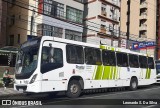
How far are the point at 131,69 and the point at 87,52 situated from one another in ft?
17.7

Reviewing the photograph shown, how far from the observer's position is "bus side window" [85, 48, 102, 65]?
1736 cm

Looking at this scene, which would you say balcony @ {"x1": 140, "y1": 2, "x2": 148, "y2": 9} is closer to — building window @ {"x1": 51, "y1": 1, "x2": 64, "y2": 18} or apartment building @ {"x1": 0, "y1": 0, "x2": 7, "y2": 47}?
building window @ {"x1": 51, "y1": 1, "x2": 64, "y2": 18}

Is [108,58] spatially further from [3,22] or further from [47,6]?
[3,22]

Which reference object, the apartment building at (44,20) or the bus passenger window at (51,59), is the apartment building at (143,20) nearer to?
the apartment building at (44,20)

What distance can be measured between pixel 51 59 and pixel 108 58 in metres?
5.32

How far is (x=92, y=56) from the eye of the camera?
58.3 ft

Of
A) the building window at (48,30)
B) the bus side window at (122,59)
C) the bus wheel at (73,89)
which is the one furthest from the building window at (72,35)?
the bus wheel at (73,89)

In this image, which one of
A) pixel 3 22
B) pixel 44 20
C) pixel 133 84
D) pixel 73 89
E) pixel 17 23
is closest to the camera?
pixel 73 89

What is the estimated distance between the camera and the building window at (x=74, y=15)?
132 feet

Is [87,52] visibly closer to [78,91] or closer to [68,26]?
[78,91]

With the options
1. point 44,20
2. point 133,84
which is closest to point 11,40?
point 44,20

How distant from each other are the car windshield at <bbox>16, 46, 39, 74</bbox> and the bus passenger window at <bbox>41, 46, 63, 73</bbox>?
41 centimetres

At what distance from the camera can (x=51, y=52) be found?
49.5 ft

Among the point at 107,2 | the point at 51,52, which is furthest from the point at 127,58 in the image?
the point at 107,2
